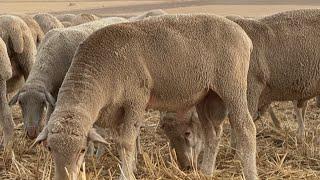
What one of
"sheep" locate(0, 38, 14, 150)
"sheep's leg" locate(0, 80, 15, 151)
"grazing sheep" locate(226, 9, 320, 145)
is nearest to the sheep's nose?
"sheep" locate(0, 38, 14, 150)

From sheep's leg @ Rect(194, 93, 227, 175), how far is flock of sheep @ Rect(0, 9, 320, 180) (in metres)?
0.01

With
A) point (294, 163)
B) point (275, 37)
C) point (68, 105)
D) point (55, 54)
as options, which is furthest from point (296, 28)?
point (68, 105)

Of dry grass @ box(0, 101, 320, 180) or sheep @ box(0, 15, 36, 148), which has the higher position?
sheep @ box(0, 15, 36, 148)

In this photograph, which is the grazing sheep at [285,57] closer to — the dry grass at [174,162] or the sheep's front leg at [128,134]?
the dry grass at [174,162]

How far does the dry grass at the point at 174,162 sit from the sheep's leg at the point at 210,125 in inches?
6.4

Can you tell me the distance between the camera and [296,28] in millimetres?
8203

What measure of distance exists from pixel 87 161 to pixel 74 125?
8.10 ft

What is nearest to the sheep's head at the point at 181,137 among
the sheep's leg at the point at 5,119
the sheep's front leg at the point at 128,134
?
the sheep's front leg at the point at 128,134

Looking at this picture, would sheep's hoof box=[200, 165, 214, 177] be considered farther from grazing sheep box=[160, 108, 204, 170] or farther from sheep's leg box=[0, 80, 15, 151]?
sheep's leg box=[0, 80, 15, 151]

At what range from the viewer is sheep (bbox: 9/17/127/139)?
25.1 ft

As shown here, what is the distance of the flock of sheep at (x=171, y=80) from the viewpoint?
20.2 feet

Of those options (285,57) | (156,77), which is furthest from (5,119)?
(285,57)

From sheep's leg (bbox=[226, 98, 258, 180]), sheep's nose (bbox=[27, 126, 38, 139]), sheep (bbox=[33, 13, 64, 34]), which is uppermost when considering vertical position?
sheep's leg (bbox=[226, 98, 258, 180])

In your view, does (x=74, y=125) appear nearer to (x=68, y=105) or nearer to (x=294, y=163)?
(x=68, y=105)
